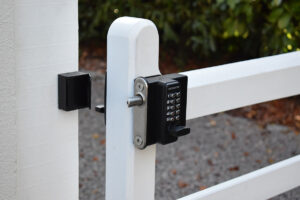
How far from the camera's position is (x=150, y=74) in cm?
128

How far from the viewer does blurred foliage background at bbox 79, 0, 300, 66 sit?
4.58 meters

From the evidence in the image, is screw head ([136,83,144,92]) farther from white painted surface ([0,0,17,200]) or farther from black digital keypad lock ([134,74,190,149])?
white painted surface ([0,0,17,200])

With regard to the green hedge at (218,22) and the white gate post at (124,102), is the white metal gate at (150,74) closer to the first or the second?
the white gate post at (124,102)

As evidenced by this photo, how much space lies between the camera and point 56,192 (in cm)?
135

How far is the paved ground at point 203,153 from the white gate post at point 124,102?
7.43ft

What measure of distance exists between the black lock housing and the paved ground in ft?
7.70

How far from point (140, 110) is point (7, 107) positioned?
298 millimetres

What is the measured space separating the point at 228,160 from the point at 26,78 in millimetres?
3058

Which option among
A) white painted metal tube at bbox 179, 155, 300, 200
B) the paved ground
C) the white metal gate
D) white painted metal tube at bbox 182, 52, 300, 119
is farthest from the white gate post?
the paved ground

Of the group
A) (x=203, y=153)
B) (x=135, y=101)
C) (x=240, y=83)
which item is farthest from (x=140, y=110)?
(x=203, y=153)

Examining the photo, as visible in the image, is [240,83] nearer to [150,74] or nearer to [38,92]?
[150,74]

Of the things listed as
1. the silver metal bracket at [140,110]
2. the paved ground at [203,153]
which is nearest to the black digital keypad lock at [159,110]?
the silver metal bracket at [140,110]

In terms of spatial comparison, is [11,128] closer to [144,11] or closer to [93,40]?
[144,11]

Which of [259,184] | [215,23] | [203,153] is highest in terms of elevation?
[215,23]
